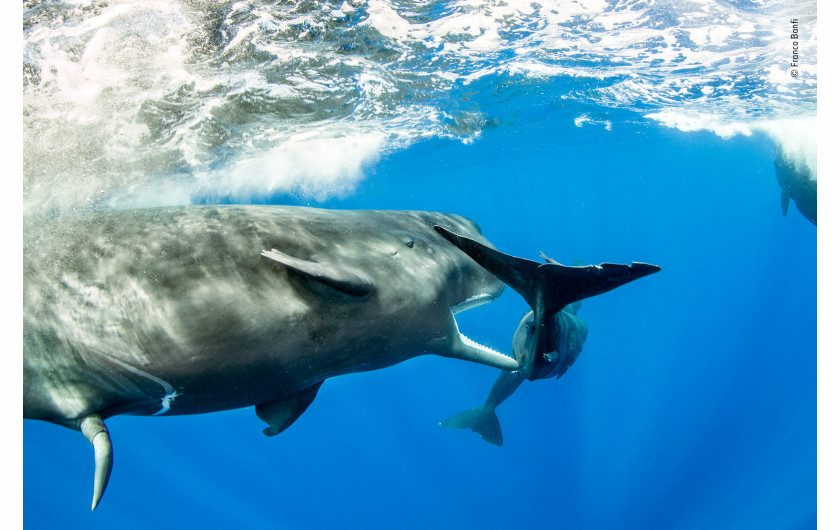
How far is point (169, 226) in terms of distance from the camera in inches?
133

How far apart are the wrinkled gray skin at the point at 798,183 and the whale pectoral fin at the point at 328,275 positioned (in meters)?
11.1

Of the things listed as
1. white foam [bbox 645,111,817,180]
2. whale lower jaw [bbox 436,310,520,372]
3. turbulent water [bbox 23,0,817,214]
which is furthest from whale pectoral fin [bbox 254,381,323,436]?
white foam [bbox 645,111,817,180]

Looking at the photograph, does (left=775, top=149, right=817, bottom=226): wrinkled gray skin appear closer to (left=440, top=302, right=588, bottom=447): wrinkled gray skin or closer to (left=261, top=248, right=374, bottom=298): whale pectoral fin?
(left=440, top=302, right=588, bottom=447): wrinkled gray skin

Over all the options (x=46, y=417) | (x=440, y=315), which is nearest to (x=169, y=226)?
(x=46, y=417)

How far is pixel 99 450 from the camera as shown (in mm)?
2678

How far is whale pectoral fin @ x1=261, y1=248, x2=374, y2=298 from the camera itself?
2.94 meters

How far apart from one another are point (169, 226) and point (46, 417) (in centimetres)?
143

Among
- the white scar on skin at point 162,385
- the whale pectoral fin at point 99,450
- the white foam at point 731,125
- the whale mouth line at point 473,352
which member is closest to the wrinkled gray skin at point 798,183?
the white foam at point 731,125

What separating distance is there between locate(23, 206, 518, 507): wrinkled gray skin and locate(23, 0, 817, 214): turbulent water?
10.1 feet

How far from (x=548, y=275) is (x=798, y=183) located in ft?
33.6

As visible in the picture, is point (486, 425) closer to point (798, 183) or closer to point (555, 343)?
point (555, 343)

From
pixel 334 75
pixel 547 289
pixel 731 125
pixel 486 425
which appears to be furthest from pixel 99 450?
pixel 731 125

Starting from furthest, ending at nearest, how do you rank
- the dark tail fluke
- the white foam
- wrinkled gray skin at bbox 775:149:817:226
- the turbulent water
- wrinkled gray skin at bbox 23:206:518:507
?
the white foam < wrinkled gray skin at bbox 775:149:817:226 < the turbulent water < the dark tail fluke < wrinkled gray skin at bbox 23:206:518:507

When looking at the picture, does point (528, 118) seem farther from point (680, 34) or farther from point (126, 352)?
point (126, 352)
